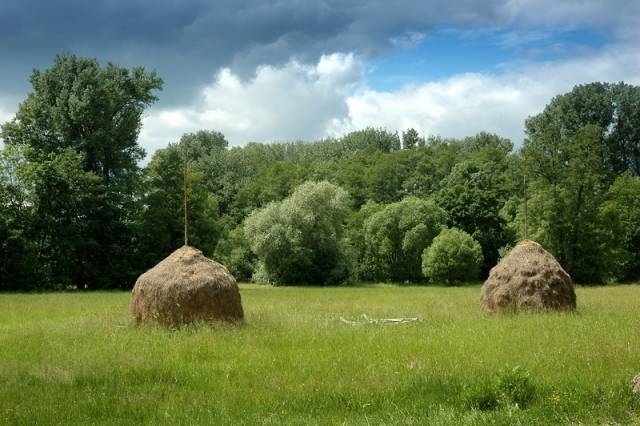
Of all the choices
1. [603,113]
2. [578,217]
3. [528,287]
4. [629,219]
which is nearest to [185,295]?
[528,287]

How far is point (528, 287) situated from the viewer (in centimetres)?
2142

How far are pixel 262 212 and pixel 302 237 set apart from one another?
15.0 feet

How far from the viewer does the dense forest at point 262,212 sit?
46.4 m

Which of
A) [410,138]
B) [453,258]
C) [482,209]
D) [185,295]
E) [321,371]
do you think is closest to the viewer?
[321,371]

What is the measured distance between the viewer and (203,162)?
9900cm

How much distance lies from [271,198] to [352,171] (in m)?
12.5

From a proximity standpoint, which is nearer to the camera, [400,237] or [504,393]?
[504,393]

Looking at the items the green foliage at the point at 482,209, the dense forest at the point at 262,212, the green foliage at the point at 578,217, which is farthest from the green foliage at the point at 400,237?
the green foliage at the point at 578,217

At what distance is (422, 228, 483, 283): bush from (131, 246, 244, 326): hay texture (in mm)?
39859

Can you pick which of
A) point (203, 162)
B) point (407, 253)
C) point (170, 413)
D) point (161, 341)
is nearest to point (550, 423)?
point (170, 413)

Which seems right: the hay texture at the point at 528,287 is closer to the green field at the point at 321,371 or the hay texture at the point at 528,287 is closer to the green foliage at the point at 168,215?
the green field at the point at 321,371

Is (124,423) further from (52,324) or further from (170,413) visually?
(52,324)

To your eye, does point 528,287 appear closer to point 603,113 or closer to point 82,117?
point 82,117

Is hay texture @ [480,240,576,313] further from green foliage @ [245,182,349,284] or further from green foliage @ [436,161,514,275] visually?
green foliage @ [436,161,514,275]
